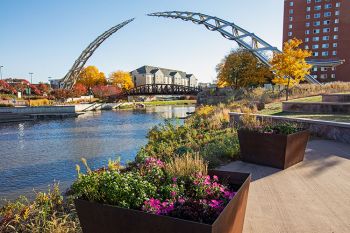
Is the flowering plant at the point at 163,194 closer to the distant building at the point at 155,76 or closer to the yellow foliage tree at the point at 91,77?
the yellow foliage tree at the point at 91,77

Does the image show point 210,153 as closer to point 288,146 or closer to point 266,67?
point 288,146

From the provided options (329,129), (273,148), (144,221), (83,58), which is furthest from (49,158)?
(83,58)

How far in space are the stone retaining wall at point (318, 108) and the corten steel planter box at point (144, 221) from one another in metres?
12.3

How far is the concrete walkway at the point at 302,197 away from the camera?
13.7ft

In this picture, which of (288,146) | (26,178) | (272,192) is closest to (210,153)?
(288,146)

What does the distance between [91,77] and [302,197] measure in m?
94.8

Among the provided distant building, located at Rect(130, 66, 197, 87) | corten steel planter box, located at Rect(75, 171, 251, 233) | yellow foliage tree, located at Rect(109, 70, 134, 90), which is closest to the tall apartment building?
yellow foliage tree, located at Rect(109, 70, 134, 90)

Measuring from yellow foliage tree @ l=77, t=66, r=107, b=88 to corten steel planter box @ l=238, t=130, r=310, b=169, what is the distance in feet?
Answer: 296

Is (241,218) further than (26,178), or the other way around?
(26,178)

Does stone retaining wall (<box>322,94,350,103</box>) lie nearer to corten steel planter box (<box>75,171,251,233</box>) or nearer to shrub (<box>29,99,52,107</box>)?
corten steel planter box (<box>75,171,251,233</box>)

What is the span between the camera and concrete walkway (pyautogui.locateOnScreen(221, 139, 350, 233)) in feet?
13.7

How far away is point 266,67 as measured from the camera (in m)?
39.7

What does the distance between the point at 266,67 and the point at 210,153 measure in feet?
113

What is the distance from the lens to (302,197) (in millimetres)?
5172
